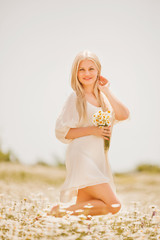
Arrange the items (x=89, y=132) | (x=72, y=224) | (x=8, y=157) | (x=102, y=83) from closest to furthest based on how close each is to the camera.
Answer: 1. (x=72, y=224)
2. (x=89, y=132)
3. (x=102, y=83)
4. (x=8, y=157)

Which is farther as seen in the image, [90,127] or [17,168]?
[17,168]

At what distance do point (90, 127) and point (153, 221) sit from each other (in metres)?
1.53

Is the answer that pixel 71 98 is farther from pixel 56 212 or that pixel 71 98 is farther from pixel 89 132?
pixel 56 212

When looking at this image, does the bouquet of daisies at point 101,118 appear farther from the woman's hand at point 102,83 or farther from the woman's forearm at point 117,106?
the woman's hand at point 102,83

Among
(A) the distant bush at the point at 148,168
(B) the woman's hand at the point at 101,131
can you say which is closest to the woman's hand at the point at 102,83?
(B) the woman's hand at the point at 101,131

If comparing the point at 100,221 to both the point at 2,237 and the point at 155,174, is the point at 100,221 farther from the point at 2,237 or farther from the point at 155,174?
the point at 155,174

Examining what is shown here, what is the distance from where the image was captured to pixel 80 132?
15.1ft

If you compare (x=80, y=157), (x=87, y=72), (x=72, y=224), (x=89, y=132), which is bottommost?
(x=72, y=224)

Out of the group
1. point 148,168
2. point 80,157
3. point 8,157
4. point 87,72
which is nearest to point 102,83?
point 87,72

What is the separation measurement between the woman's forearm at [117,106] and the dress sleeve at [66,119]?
527 millimetres

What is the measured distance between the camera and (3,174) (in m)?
10.5

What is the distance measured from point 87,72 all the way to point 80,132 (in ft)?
3.05

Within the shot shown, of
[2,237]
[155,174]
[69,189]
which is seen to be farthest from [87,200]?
[155,174]

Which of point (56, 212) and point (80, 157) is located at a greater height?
point (80, 157)
